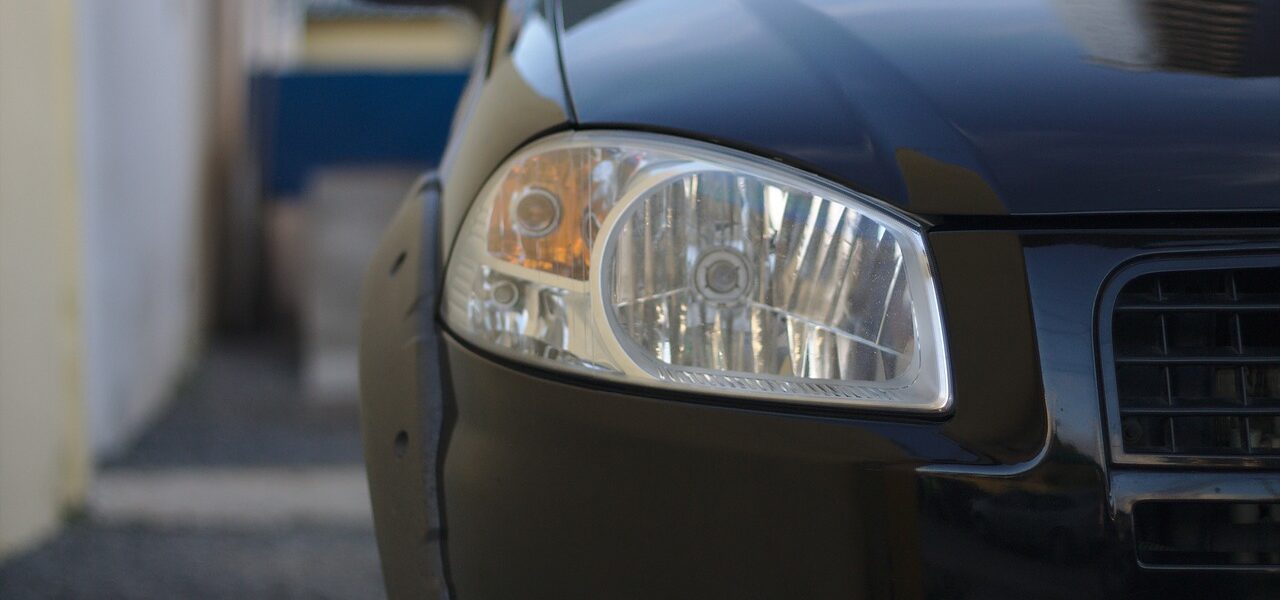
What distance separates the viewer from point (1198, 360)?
1.23 meters

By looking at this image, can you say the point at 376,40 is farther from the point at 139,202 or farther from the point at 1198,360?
the point at 1198,360

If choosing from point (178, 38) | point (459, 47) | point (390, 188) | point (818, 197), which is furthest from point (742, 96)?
point (459, 47)

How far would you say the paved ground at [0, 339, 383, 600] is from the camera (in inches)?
122

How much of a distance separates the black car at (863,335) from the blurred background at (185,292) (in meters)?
1.37

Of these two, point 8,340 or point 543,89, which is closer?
point 543,89

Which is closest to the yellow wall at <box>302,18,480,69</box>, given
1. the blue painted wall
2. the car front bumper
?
the blue painted wall

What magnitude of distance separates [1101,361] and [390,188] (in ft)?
18.1

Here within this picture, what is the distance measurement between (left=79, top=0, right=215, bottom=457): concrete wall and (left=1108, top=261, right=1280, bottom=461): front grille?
11.6 feet

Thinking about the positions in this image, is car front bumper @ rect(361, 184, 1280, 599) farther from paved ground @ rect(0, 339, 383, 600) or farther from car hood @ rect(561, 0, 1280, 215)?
paved ground @ rect(0, 339, 383, 600)

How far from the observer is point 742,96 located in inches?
54.1

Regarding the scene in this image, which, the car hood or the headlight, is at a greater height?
the car hood

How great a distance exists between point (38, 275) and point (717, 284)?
276 cm

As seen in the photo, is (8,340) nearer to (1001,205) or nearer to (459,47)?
(1001,205)

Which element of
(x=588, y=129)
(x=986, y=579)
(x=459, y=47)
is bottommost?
(x=986, y=579)
